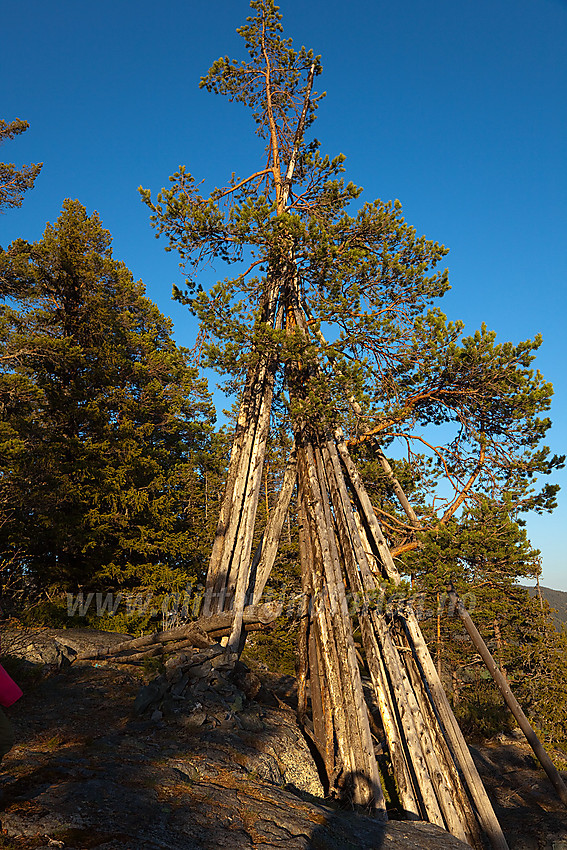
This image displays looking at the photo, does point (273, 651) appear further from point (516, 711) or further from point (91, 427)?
point (91, 427)

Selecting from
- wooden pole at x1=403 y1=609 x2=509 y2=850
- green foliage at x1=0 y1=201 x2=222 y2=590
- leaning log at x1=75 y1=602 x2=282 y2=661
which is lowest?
wooden pole at x1=403 y1=609 x2=509 y2=850

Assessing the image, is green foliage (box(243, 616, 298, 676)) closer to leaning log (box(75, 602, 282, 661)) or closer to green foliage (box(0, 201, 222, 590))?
green foliage (box(0, 201, 222, 590))

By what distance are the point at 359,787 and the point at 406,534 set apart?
4931 mm

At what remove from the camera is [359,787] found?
23.8 feet

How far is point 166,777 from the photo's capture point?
4.58 m

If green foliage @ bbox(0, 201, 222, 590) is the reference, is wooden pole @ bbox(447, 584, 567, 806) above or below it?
below

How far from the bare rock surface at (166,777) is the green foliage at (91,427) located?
8.03m

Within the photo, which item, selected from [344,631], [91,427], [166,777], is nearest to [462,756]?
[344,631]

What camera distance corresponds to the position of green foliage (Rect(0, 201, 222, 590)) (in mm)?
15273

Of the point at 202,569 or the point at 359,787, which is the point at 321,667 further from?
the point at 202,569

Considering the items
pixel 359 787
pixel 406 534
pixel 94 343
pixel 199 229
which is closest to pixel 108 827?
pixel 359 787

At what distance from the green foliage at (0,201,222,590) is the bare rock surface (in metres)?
8.03

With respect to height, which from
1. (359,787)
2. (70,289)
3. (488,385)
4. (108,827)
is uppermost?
(70,289)

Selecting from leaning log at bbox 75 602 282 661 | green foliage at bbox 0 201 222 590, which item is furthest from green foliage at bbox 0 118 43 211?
leaning log at bbox 75 602 282 661
